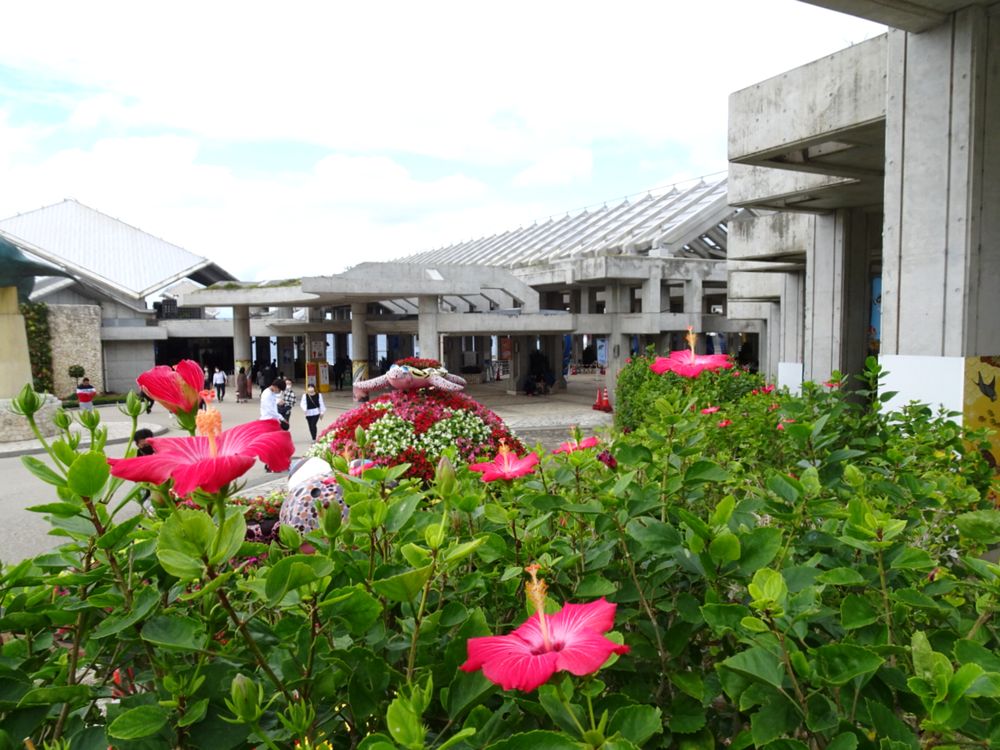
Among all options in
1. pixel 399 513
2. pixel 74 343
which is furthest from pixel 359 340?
pixel 399 513

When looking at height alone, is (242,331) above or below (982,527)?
above

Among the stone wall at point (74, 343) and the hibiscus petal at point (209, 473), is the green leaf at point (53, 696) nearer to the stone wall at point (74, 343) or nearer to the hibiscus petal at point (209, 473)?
the hibiscus petal at point (209, 473)

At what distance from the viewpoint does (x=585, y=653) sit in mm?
914

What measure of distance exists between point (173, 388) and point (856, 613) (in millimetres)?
1157

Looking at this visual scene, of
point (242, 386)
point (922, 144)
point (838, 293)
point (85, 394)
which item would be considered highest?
point (922, 144)

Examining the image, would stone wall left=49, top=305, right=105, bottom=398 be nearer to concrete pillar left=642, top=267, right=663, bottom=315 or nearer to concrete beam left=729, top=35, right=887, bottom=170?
concrete pillar left=642, top=267, right=663, bottom=315

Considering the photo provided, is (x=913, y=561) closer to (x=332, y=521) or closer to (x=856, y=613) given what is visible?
(x=856, y=613)

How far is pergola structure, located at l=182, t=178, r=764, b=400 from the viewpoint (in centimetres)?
2084

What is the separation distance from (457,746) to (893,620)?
78 cm

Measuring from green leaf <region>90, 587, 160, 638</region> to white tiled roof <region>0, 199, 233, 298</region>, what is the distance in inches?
1147

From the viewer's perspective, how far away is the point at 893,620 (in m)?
1.24

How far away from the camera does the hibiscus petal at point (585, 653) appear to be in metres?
0.89

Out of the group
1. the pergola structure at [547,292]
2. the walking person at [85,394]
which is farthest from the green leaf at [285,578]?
the pergola structure at [547,292]

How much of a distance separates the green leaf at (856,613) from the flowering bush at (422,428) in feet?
15.8
